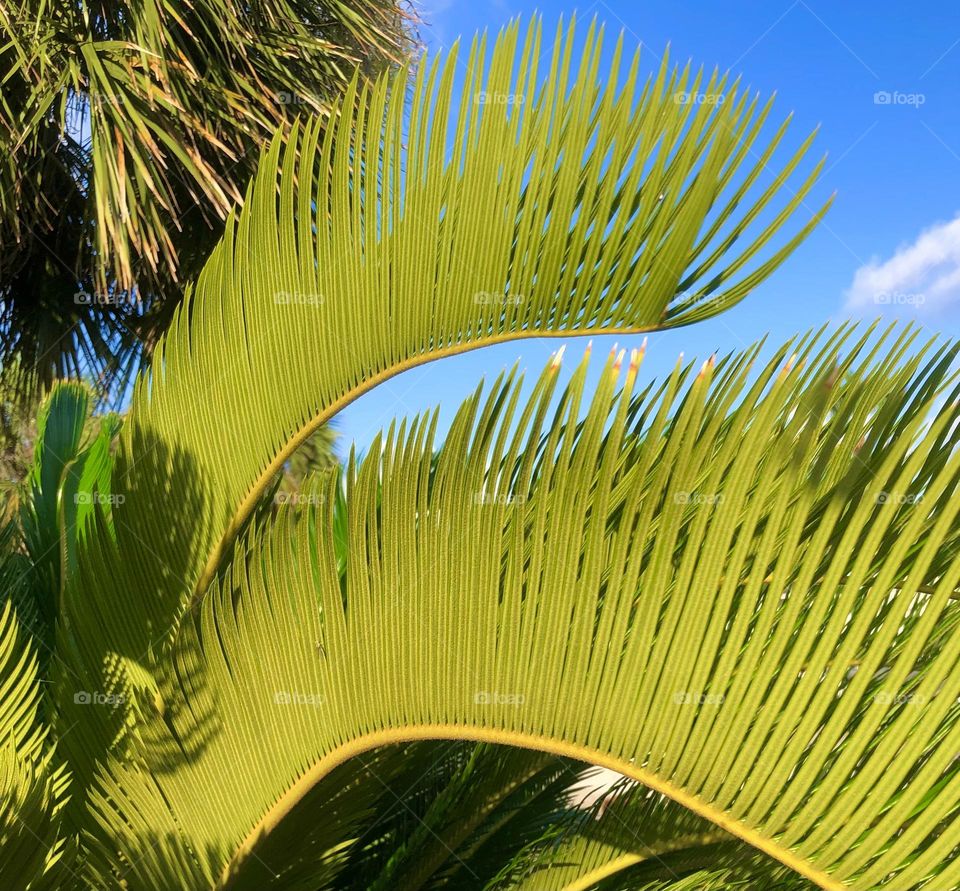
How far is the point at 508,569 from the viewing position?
1151mm

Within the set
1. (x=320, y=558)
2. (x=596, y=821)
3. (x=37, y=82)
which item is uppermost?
(x=37, y=82)

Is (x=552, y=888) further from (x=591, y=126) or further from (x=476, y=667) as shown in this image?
(x=591, y=126)

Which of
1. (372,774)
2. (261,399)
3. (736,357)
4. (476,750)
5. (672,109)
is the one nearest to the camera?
(736,357)

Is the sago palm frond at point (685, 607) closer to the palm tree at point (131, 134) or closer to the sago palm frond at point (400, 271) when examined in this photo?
the sago palm frond at point (400, 271)

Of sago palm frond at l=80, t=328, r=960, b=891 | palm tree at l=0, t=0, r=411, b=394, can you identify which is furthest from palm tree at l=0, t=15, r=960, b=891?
palm tree at l=0, t=0, r=411, b=394

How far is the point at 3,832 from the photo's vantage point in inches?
53.2

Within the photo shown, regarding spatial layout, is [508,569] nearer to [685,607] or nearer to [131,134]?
[685,607]

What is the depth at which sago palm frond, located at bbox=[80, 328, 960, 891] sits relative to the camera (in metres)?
0.90

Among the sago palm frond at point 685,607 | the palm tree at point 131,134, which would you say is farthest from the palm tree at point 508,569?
the palm tree at point 131,134

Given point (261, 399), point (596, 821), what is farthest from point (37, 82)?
point (596, 821)

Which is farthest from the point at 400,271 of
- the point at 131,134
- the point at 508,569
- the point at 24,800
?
the point at 131,134

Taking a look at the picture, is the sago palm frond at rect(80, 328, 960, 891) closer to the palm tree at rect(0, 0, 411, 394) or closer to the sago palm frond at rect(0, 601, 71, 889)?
the sago palm frond at rect(0, 601, 71, 889)

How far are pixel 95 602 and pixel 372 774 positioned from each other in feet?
2.25

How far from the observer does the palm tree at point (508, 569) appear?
94 cm
